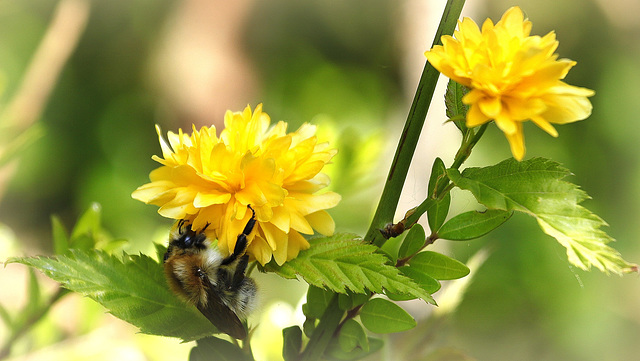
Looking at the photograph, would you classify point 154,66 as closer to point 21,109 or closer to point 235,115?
point 21,109

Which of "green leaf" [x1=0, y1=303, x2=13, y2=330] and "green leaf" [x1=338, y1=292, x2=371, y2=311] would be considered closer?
"green leaf" [x1=338, y1=292, x2=371, y2=311]

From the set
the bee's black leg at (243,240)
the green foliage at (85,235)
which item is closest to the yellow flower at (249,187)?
the bee's black leg at (243,240)

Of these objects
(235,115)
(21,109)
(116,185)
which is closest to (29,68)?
(21,109)

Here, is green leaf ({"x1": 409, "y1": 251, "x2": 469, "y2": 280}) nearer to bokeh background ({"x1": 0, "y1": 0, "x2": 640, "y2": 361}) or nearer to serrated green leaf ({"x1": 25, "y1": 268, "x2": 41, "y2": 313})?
bokeh background ({"x1": 0, "y1": 0, "x2": 640, "y2": 361})

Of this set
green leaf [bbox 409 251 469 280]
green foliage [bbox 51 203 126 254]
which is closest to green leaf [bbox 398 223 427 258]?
green leaf [bbox 409 251 469 280]

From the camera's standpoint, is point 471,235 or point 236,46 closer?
point 471,235

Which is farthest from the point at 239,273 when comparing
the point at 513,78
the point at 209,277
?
the point at 513,78
